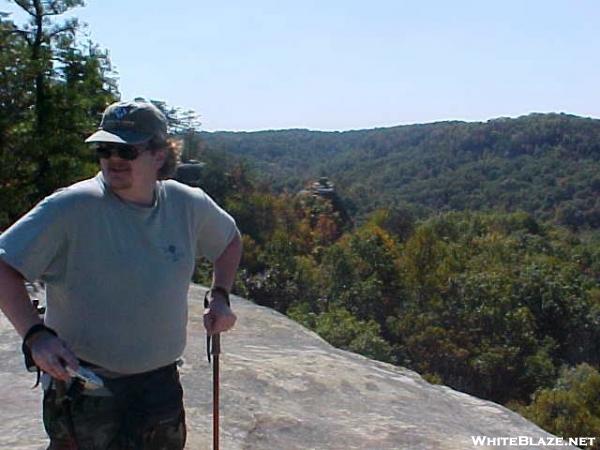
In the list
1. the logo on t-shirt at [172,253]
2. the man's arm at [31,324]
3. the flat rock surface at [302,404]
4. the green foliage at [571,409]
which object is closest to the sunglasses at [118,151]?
the logo on t-shirt at [172,253]

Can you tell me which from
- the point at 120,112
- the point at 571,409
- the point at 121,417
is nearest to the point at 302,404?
the point at 121,417

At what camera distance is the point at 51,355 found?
7.87ft

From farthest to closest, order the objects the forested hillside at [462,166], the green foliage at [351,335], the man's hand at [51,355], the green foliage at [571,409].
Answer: the forested hillside at [462,166] → the green foliage at [351,335] → the green foliage at [571,409] → the man's hand at [51,355]

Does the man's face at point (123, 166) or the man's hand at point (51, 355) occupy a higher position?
the man's face at point (123, 166)

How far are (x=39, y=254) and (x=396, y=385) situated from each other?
10.2 ft

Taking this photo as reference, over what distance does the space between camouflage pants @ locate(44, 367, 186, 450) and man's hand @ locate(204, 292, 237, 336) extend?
0.28m

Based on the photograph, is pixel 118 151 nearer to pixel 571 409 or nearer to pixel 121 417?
pixel 121 417

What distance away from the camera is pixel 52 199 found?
2.52 m

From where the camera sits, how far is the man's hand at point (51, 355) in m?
2.40

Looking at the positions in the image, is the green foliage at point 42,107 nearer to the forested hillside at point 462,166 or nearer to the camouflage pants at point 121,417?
the camouflage pants at point 121,417

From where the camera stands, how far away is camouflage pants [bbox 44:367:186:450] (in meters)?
2.59

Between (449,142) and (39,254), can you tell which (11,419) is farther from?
(449,142)

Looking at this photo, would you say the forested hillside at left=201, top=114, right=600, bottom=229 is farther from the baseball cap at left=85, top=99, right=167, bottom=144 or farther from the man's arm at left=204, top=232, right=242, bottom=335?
the baseball cap at left=85, top=99, right=167, bottom=144

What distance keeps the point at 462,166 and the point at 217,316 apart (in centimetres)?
10767
